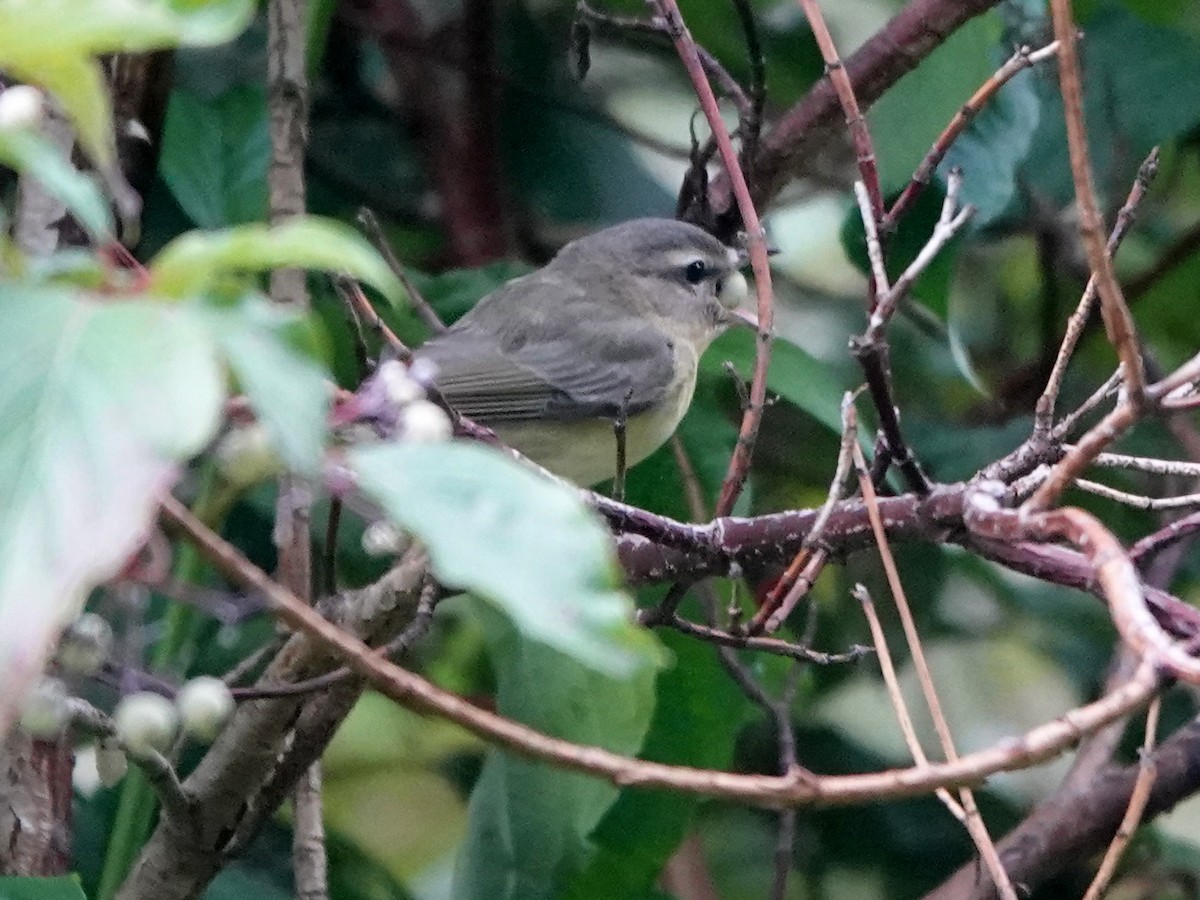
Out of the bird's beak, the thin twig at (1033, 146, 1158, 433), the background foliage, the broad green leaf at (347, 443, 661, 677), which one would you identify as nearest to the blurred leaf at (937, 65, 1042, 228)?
the background foliage

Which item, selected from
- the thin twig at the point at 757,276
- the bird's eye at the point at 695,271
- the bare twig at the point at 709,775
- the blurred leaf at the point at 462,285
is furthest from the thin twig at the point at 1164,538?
the bird's eye at the point at 695,271

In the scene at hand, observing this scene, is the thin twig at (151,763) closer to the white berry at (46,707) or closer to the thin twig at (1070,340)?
the white berry at (46,707)

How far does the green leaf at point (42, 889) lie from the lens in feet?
4.27

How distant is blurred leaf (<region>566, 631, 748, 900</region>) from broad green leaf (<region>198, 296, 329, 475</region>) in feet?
4.51

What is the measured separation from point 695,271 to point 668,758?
4.17 ft

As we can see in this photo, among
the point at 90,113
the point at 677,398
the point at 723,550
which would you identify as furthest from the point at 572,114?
the point at 90,113

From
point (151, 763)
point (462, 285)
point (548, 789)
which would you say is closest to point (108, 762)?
point (151, 763)

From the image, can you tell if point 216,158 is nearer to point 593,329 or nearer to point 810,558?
point 593,329

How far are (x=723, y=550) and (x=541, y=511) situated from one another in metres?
0.71

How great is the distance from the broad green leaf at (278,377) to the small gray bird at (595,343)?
1.83 meters

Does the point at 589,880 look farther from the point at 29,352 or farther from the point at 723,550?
the point at 29,352

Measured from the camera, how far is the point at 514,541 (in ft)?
2.10

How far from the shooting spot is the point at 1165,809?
2188 mm

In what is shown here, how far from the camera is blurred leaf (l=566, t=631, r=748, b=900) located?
2.00 metres
